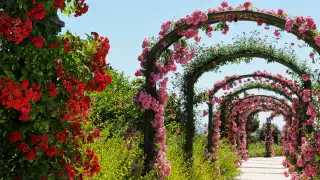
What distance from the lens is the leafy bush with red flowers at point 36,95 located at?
2869mm

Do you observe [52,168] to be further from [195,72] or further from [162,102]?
[195,72]

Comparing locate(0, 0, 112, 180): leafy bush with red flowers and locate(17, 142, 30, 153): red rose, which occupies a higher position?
locate(0, 0, 112, 180): leafy bush with red flowers

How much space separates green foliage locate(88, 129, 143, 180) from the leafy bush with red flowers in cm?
138

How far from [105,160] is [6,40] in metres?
2.43

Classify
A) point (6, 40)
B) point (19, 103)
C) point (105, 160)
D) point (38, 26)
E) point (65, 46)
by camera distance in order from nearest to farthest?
1. point (19, 103)
2. point (6, 40)
3. point (38, 26)
4. point (65, 46)
5. point (105, 160)

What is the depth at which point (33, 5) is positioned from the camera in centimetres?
300

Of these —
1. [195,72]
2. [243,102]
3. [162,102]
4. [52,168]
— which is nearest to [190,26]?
[162,102]

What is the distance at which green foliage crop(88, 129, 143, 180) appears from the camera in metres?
4.98

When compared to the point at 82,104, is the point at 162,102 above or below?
above

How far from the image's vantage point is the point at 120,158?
6.15 m

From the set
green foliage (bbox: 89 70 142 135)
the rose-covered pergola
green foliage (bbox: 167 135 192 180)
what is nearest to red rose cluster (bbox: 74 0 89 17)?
the rose-covered pergola

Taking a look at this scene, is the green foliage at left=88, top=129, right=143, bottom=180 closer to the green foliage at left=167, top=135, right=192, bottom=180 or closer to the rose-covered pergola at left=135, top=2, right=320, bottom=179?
the rose-covered pergola at left=135, top=2, right=320, bottom=179

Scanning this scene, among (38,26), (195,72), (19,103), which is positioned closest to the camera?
(19,103)

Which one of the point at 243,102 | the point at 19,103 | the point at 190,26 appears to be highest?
the point at 243,102
